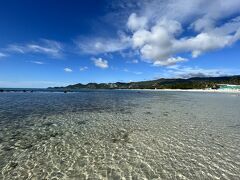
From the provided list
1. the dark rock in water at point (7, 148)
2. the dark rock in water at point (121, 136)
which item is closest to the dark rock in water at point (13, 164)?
the dark rock in water at point (7, 148)

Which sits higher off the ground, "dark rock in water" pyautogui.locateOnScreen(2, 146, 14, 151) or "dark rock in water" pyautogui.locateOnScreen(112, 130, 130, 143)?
"dark rock in water" pyautogui.locateOnScreen(2, 146, 14, 151)

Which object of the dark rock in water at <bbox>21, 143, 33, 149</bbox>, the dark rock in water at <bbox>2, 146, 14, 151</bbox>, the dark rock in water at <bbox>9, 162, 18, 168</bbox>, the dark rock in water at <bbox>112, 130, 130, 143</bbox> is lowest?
the dark rock in water at <bbox>112, 130, 130, 143</bbox>

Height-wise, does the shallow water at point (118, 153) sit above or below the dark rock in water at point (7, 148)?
below

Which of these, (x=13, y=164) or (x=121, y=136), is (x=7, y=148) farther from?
(x=121, y=136)

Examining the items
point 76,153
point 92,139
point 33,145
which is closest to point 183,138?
point 92,139

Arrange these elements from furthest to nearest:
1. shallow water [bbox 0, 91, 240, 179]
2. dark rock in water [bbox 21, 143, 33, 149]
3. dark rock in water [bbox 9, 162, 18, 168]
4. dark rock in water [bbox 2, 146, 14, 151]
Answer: dark rock in water [bbox 21, 143, 33, 149]
dark rock in water [bbox 2, 146, 14, 151]
dark rock in water [bbox 9, 162, 18, 168]
shallow water [bbox 0, 91, 240, 179]

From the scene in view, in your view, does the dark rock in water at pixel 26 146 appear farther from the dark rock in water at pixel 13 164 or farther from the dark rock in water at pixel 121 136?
the dark rock in water at pixel 121 136

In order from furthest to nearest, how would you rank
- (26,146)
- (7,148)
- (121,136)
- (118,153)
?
(121,136)
(26,146)
(7,148)
(118,153)

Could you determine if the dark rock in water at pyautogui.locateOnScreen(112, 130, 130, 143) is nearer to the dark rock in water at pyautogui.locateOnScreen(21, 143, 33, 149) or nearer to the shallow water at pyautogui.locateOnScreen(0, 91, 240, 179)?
the shallow water at pyautogui.locateOnScreen(0, 91, 240, 179)

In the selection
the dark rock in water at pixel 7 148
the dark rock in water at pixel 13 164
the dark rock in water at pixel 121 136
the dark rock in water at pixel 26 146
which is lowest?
the dark rock in water at pixel 121 136

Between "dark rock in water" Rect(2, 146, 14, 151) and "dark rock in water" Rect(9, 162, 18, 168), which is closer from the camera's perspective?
"dark rock in water" Rect(9, 162, 18, 168)

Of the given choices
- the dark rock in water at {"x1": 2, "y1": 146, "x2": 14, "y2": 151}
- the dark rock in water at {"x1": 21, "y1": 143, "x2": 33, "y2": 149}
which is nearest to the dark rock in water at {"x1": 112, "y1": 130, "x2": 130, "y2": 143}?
the dark rock in water at {"x1": 21, "y1": 143, "x2": 33, "y2": 149}

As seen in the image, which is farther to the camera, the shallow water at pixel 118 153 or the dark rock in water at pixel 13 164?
the dark rock in water at pixel 13 164

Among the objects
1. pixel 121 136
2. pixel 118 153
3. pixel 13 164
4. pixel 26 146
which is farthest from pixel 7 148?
pixel 121 136
